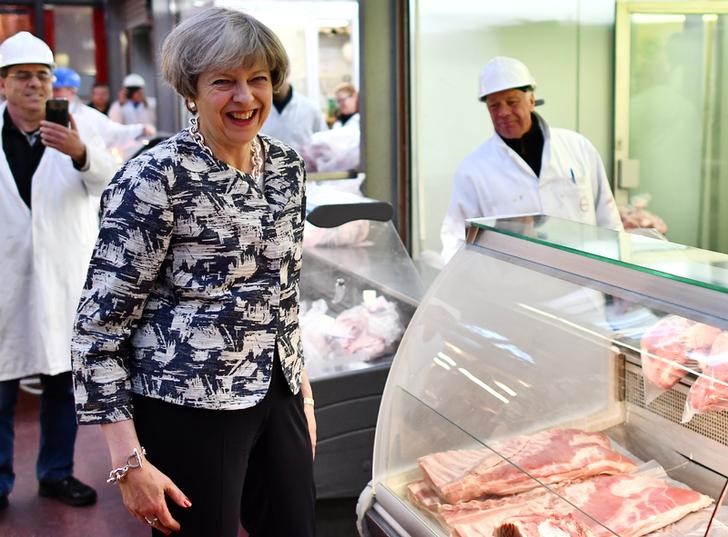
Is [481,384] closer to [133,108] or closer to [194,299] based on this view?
[194,299]

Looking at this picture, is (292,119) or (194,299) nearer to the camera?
(194,299)

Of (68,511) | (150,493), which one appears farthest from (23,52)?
(150,493)

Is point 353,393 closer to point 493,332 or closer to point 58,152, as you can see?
point 493,332

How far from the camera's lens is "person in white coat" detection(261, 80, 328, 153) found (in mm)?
5930

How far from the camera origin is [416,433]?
252 centimetres

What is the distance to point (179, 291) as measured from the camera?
1791 mm

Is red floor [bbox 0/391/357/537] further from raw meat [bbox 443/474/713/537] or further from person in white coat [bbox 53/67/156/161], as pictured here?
person in white coat [bbox 53/67/156/161]

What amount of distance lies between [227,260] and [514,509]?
95 centimetres

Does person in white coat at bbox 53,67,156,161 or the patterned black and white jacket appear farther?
person in white coat at bbox 53,67,156,161

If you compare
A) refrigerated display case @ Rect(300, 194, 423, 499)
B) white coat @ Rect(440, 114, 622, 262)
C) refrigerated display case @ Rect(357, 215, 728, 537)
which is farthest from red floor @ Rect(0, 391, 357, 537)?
white coat @ Rect(440, 114, 622, 262)

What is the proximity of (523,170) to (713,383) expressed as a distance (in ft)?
6.60

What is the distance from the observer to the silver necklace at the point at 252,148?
5.96 ft

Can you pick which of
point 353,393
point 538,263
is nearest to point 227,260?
point 538,263

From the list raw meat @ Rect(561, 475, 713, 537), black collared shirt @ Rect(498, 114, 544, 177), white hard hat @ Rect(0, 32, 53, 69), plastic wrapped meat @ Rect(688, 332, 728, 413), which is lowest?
raw meat @ Rect(561, 475, 713, 537)
